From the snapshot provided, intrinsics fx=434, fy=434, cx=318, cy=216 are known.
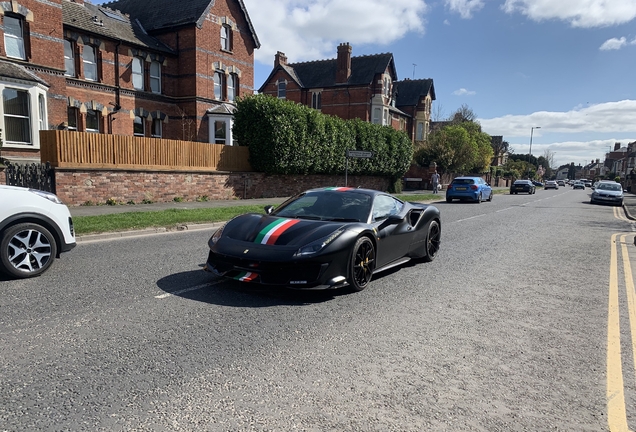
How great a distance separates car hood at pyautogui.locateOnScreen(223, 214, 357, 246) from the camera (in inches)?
196

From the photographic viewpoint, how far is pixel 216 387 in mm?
2971

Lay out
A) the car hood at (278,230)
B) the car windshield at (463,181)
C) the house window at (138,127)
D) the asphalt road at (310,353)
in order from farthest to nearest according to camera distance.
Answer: the house window at (138,127) → the car windshield at (463,181) → the car hood at (278,230) → the asphalt road at (310,353)

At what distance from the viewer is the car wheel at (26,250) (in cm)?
542

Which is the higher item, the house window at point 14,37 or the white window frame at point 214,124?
the house window at point 14,37

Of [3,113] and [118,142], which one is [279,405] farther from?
[3,113]

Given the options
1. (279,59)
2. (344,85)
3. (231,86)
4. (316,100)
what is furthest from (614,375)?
(279,59)

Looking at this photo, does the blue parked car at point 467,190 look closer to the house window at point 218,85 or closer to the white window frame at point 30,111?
the house window at point 218,85

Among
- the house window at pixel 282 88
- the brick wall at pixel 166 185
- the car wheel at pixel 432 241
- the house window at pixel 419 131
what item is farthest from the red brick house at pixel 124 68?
the house window at pixel 419 131

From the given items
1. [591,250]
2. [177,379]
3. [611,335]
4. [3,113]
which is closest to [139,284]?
[177,379]

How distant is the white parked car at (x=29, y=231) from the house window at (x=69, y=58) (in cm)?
2004

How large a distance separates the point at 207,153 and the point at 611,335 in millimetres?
17086

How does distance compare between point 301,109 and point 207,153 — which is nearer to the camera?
point 207,153

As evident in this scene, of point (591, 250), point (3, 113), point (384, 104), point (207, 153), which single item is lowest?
point (591, 250)

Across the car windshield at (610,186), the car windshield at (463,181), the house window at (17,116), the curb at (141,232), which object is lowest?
the curb at (141,232)
